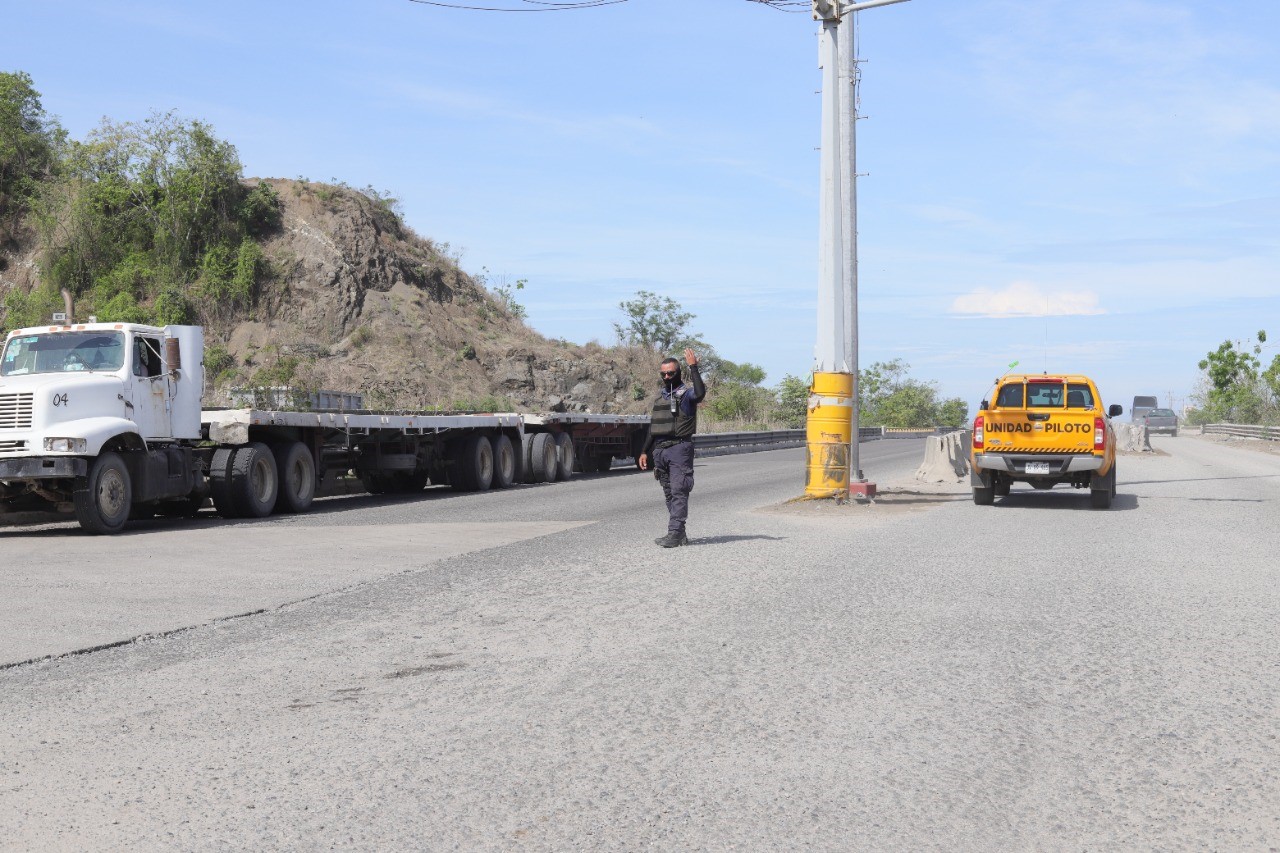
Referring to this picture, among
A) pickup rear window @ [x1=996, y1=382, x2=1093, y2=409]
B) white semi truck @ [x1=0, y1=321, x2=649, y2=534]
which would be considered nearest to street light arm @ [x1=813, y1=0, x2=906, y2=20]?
pickup rear window @ [x1=996, y1=382, x2=1093, y2=409]

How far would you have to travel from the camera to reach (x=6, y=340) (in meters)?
15.9

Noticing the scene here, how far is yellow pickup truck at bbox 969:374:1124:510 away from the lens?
1741 cm

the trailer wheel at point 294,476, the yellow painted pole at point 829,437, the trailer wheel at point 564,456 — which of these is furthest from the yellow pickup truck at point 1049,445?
the trailer wheel at point 564,456

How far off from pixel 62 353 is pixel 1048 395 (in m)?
13.3

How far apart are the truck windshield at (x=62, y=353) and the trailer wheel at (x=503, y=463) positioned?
8.87m

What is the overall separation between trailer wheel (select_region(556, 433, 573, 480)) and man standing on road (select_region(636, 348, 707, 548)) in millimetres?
14146

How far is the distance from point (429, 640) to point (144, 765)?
2710 millimetres

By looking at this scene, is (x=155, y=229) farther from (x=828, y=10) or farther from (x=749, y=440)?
(x=828, y=10)

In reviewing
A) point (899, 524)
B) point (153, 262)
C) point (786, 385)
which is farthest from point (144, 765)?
point (786, 385)

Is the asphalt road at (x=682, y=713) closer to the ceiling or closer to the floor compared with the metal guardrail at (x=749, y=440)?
closer to the floor

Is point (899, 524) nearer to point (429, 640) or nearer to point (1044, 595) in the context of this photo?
point (1044, 595)

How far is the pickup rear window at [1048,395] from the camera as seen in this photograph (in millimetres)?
18266

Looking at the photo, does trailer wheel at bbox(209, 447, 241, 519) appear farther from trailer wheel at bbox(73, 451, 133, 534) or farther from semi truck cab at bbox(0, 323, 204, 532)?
trailer wheel at bbox(73, 451, 133, 534)

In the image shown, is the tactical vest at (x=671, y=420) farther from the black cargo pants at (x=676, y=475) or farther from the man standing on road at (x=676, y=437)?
the black cargo pants at (x=676, y=475)
